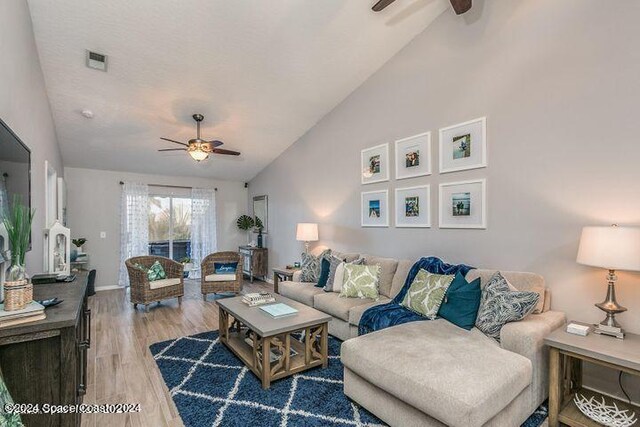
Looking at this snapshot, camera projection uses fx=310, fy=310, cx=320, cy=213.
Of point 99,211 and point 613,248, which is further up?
point 99,211

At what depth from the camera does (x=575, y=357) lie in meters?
2.01

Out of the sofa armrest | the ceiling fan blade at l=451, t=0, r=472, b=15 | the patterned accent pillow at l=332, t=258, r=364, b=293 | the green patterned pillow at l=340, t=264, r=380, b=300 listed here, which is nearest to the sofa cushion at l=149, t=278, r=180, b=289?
the patterned accent pillow at l=332, t=258, r=364, b=293

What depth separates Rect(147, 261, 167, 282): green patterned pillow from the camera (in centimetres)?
469

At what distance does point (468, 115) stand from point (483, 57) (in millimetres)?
551

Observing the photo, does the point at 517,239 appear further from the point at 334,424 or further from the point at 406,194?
the point at 334,424

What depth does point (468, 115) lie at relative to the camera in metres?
3.15

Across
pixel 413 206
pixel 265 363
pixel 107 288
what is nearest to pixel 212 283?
pixel 107 288

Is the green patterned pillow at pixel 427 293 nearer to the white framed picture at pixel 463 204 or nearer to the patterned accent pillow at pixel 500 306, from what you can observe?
the patterned accent pillow at pixel 500 306

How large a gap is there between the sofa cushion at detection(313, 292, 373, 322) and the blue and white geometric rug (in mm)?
408

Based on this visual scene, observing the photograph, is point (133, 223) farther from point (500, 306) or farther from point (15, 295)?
point (500, 306)

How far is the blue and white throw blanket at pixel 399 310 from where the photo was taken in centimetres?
277

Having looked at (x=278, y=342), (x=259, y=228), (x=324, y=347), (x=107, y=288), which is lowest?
(x=107, y=288)

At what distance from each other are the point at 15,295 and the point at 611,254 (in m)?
3.36

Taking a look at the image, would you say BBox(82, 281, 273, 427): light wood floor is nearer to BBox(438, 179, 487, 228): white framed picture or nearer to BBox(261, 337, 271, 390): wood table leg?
BBox(261, 337, 271, 390): wood table leg
